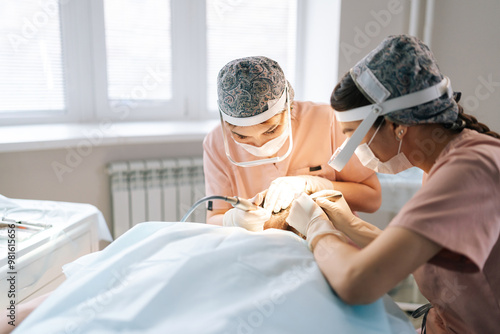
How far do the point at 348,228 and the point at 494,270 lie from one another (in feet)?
1.30

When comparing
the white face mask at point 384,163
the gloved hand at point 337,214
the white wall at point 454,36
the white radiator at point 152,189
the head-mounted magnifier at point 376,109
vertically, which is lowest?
the white radiator at point 152,189

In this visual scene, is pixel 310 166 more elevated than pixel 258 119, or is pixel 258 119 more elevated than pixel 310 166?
pixel 258 119

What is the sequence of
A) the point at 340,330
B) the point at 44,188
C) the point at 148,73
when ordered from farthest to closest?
the point at 148,73
the point at 44,188
the point at 340,330

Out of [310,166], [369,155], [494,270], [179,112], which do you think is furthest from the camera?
[179,112]

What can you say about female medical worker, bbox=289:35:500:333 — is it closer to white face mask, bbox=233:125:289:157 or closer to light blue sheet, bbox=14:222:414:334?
light blue sheet, bbox=14:222:414:334

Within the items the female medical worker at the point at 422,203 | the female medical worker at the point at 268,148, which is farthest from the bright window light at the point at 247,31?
the female medical worker at the point at 422,203

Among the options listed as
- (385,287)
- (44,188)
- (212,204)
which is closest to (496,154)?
(385,287)

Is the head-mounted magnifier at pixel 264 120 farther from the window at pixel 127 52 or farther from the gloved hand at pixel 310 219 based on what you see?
the window at pixel 127 52

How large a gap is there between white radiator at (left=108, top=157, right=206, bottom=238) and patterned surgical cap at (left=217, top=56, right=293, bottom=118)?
3.83 ft

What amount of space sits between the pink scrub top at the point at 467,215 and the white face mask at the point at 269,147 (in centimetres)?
62

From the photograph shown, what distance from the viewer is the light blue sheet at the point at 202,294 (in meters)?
0.77

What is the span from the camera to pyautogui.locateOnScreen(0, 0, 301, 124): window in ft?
7.71

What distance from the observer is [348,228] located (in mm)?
1201

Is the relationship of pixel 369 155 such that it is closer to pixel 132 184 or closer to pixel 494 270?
pixel 494 270
